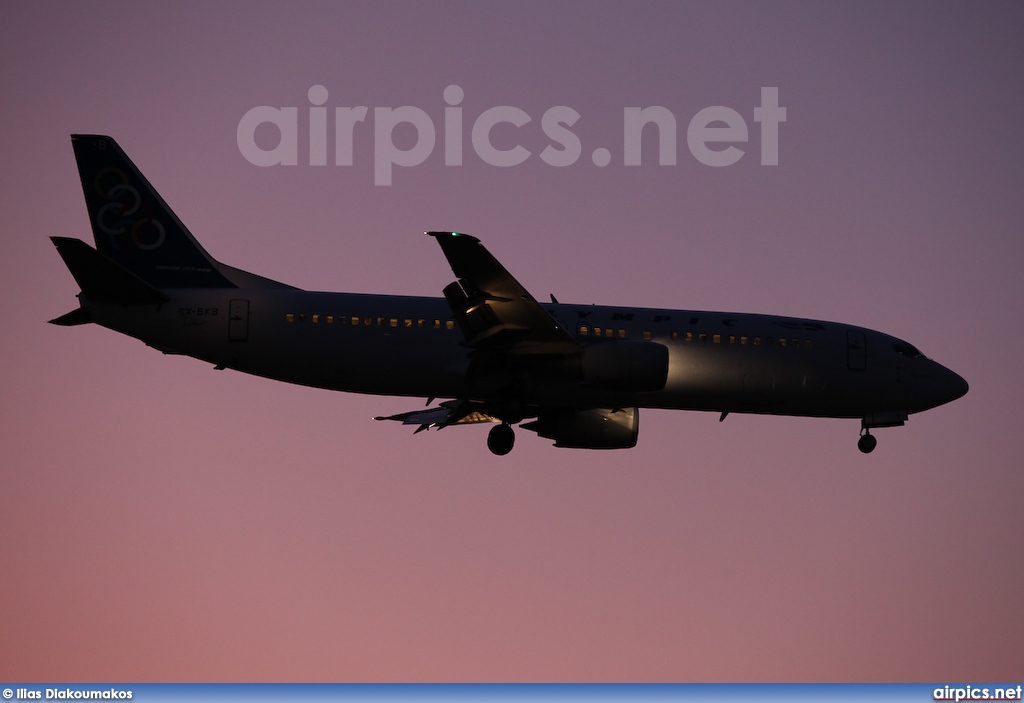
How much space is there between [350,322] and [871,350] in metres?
15.1

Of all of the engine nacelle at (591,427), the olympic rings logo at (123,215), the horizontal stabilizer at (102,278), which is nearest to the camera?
the horizontal stabilizer at (102,278)

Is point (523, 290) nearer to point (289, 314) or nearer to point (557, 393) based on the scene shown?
point (557, 393)

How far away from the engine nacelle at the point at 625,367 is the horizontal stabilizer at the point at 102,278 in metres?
11.6

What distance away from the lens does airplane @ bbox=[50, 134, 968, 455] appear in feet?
128

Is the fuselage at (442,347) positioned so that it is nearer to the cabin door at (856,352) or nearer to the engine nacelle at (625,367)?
the cabin door at (856,352)

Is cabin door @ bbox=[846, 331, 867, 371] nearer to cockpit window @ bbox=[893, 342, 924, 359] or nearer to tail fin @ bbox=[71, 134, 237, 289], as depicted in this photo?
cockpit window @ bbox=[893, 342, 924, 359]

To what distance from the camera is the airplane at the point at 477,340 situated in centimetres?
3906

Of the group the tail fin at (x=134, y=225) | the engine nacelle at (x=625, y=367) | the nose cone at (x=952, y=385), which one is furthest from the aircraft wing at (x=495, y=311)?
the nose cone at (x=952, y=385)

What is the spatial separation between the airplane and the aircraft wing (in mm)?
40

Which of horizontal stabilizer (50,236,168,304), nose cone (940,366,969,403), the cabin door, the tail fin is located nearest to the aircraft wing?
the tail fin

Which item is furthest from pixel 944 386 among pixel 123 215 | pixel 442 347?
pixel 123 215

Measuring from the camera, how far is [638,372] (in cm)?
3897

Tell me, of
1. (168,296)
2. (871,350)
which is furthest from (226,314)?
(871,350)

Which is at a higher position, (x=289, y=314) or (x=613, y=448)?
(x=289, y=314)
